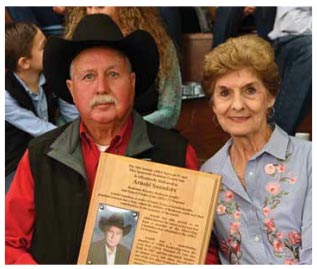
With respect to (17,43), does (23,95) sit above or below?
below

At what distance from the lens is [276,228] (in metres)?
1.58

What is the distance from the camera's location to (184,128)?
2.79m

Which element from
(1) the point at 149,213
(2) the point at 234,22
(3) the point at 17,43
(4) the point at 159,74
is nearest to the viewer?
(1) the point at 149,213

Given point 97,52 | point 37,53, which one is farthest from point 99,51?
point 37,53

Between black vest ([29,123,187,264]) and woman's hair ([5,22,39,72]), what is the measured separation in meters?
0.93

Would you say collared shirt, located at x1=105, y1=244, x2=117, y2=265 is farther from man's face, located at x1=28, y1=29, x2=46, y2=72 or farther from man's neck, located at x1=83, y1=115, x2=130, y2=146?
man's face, located at x1=28, y1=29, x2=46, y2=72

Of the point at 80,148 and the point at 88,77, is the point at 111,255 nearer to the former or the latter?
the point at 80,148

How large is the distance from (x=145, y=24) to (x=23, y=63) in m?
0.57

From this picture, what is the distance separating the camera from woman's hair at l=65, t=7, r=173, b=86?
229cm

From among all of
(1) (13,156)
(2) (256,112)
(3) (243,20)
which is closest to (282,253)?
(2) (256,112)

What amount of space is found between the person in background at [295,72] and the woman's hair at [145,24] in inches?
23.0

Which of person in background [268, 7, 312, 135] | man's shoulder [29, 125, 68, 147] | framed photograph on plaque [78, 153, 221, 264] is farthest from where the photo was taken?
person in background [268, 7, 312, 135]

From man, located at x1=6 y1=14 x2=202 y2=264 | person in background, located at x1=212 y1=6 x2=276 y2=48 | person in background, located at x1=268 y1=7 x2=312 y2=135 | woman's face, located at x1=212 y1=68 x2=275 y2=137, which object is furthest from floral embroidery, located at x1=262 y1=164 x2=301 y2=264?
person in background, located at x1=212 y1=6 x2=276 y2=48

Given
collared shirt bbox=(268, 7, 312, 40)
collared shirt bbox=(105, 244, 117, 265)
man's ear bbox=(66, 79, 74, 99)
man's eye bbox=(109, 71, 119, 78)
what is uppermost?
collared shirt bbox=(268, 7, 312, 40)
